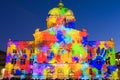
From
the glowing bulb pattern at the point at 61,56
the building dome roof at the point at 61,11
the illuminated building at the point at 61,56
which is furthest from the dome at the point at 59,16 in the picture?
the glowing bulb pattern at the point at 61,56

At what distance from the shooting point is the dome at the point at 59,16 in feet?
165

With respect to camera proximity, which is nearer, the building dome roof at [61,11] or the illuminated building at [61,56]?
the illuminated building at [61,56]

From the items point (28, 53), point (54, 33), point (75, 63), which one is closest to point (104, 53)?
point (75, 63)

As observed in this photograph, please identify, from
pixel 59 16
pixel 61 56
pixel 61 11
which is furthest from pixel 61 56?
pixel 61 11

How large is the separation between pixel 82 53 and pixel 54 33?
669 centimetres

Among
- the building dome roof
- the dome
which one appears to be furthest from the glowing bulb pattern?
the building dome roof

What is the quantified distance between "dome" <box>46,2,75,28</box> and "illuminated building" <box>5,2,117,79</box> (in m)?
4.13

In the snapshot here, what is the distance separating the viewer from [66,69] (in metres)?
42.9

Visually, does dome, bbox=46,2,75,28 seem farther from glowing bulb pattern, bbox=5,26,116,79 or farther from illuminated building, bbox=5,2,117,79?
glowing bulb pattern, bbox=5,26,116,79

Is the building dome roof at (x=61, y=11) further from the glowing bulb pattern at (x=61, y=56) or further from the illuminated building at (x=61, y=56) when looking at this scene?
the glowing bulb pattern at (x=61, y=56)

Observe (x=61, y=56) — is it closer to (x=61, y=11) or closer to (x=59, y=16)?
(x=59, y=16)

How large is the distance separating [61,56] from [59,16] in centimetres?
1075

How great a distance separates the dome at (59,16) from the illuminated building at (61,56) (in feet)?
13.6

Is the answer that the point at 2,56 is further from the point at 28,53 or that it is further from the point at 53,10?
the point at 53,10
